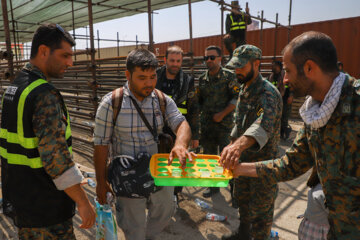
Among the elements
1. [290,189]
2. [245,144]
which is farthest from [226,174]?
[290,189]

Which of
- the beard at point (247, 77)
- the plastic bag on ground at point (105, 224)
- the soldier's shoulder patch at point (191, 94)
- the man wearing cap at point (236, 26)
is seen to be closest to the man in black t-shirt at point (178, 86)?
the soldier's shoulder patch at point (191, 94)

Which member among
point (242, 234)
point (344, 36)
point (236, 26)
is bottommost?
point (242, 234)

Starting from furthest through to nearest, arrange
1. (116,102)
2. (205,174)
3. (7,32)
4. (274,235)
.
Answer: (7,32) < (274,235) < (116,102) < (205,174)

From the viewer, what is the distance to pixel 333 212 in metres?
1.28

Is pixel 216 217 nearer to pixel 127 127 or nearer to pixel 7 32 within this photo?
pixel 127 127

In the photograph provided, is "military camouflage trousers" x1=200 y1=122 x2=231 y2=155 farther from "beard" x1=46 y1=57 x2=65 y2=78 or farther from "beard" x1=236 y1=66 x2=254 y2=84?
"beard" x1=46 y1=57 x2=65 y2=78

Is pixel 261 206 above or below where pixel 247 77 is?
below

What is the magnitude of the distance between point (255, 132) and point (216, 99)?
5.41 ft

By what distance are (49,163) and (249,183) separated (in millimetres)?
1906

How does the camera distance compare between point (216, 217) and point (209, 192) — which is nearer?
point (216, 217)

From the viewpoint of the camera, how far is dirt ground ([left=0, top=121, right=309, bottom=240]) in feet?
9.50

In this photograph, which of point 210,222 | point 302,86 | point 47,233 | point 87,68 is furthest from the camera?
point 87,68

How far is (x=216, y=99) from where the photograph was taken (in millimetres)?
3709

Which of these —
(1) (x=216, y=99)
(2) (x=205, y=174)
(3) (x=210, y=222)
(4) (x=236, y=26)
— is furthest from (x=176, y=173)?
(4) (x=236, y=26)
